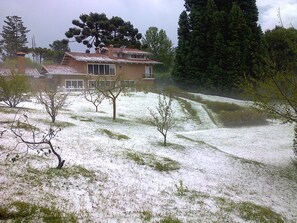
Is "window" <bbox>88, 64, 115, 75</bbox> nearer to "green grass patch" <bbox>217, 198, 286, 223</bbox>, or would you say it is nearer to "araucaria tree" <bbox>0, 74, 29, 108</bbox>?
"araucaria tree" <bbox>0, 74, 29, 108</bbox>

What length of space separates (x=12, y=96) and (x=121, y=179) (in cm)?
1509

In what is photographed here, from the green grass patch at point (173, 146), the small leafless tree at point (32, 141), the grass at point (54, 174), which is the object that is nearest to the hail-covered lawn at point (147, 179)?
the grass at point (54, 174)

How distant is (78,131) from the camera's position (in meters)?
15.7

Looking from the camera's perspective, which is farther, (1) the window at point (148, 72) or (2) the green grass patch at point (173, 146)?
(1) the window at point (148, 72)

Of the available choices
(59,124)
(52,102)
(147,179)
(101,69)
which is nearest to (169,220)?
(147,179)

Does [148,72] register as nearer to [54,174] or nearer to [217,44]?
[217,44]

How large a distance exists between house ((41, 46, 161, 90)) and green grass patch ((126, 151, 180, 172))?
77.6ft

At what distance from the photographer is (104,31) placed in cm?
5956

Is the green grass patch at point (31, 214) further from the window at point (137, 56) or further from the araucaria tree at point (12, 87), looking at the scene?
the window at point (137, 56)

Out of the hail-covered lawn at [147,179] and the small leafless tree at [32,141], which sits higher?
the small leafless tree at [32,141]

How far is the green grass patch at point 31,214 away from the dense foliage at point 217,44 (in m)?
36.2

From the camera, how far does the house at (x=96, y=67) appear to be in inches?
1588

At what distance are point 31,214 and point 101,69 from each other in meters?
41.0

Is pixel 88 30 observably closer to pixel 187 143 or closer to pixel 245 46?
pixel 245 46
